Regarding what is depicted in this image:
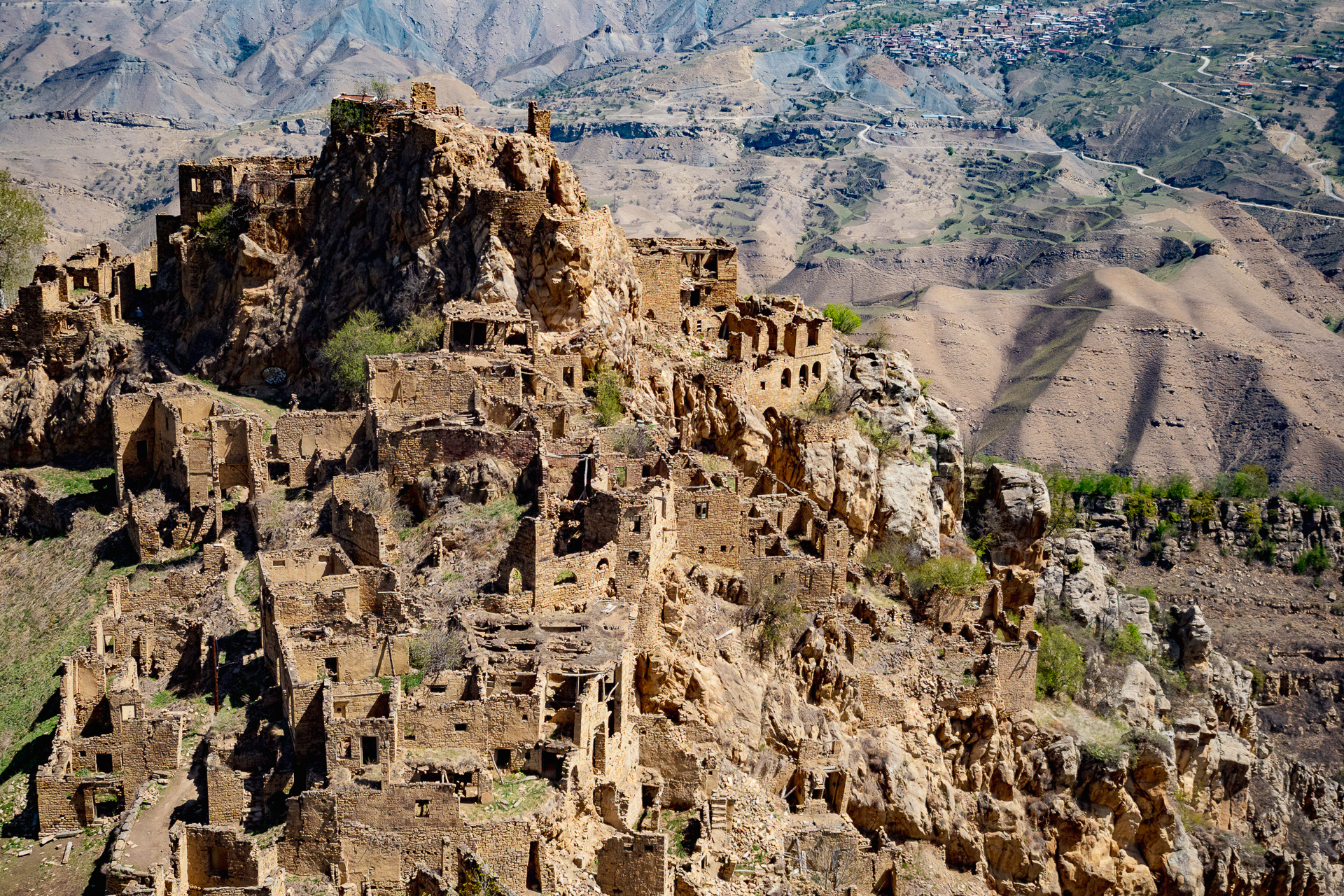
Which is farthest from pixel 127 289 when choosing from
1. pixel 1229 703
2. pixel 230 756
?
pixel 1229 703

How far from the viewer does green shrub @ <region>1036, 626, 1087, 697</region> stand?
69.5 meters

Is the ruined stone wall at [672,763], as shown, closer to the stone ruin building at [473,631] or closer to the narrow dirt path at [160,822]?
the stone ruin building at [473,631]

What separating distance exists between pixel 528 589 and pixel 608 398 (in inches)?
584

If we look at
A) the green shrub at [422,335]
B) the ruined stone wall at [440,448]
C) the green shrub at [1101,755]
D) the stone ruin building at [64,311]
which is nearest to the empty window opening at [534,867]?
the ruined stone wall at [440,448]

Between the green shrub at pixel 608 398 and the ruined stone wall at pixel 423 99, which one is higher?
the ruined stone wall at pixel 423 99

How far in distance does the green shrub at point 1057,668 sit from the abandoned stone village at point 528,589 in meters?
2.01

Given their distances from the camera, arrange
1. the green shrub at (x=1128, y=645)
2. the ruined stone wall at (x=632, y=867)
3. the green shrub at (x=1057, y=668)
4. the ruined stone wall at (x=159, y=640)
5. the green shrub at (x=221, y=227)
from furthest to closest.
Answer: the green shrub at (x=1128, y=645) → the green shrub at (x=221, y=227) → the green shrub at (x=1057, y=668) → the ruined stone wall at (x=159, y=640) → the ruined stone wall at (x=632, y=867)

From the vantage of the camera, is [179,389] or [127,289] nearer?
[179,389]

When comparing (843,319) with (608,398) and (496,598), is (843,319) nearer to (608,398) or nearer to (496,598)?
(608,398)

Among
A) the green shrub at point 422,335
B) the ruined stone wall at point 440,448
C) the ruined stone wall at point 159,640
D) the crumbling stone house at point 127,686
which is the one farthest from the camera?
the green shrub at point 422,335

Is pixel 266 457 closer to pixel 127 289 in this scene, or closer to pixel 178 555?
pixel 178 555

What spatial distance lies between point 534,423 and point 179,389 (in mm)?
17316

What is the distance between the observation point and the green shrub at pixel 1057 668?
69500mm

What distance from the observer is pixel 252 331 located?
7169 cm
